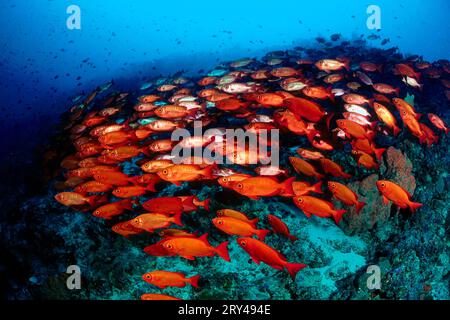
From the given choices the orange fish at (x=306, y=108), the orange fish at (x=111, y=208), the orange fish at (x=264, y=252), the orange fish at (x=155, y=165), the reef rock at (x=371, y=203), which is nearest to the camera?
Answer: the orange fish at (x=264, y=252)

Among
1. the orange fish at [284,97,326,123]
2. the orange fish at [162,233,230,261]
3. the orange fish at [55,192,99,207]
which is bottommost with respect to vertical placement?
the orange fish at [55,192,99,207]

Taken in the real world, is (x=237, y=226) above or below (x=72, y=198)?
above

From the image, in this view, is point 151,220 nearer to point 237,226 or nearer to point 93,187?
point 237,226

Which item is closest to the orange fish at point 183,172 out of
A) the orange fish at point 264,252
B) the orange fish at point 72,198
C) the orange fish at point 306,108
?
the orange fish at point 264,252

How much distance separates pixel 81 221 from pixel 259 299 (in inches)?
165

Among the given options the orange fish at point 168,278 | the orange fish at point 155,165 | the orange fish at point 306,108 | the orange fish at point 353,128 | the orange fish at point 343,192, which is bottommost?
the orange fish at point 168,278

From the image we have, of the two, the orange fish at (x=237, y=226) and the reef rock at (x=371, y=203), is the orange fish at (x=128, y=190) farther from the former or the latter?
the reef rock at (x=371, y=203)

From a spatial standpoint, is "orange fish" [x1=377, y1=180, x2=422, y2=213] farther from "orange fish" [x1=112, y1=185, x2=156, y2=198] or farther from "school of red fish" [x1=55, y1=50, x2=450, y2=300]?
"orange fish" [x1=112, y1=185, x2=156, y2=198]

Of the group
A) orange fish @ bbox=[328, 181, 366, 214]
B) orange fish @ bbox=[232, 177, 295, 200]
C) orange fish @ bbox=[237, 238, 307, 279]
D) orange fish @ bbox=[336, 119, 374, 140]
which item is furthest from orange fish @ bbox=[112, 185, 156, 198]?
orange fish @ bbox=[336, 119, 374, 140]

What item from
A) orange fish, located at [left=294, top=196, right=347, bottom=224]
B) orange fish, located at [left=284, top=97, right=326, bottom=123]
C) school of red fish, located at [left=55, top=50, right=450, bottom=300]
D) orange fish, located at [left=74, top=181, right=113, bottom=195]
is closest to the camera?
school of red fish, located at [left=55, top=50, right=450, bottom=300]

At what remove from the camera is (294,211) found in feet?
18.9

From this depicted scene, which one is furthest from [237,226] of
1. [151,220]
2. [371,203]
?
[371,203]
